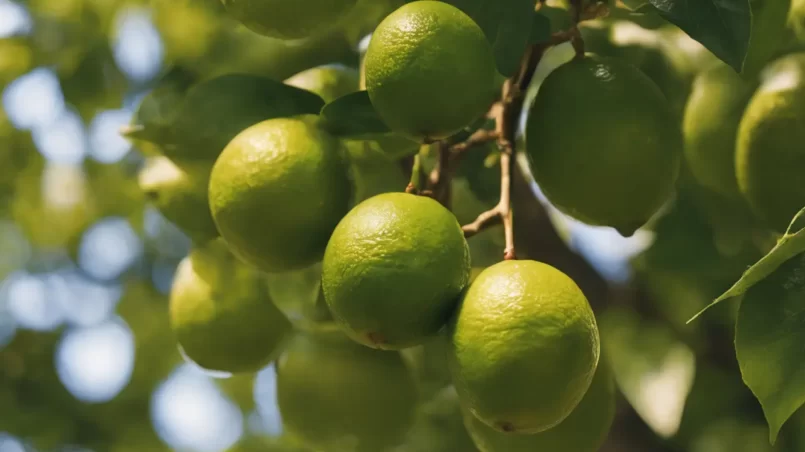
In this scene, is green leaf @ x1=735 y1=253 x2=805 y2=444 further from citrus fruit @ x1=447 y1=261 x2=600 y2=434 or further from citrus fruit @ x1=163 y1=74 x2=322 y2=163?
citrus fruit @ x1=163 y1=74 x2=322 y2=163

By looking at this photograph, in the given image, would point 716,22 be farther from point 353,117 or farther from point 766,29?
point 353,117

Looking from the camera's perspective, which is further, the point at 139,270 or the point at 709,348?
the point at 139,270

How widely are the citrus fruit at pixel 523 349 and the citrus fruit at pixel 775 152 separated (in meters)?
0.30

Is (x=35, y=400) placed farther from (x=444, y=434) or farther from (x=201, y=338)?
(x=201, y=338)

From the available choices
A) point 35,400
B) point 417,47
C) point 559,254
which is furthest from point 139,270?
point 417,47

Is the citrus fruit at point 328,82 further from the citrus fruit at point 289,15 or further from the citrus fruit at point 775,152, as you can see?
the citrus fruit at point 775,152

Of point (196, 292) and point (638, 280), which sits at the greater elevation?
point (196, 292)

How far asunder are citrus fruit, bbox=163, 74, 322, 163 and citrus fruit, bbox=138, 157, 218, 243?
4cm

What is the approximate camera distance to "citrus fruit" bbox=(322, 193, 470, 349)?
682 millimetres

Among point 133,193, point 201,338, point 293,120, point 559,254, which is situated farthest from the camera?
point 133,193

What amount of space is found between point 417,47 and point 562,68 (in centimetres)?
20

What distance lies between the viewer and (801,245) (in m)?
0.64

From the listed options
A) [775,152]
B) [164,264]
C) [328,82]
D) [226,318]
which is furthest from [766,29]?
[164,264]

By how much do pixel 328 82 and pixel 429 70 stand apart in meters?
0.33
